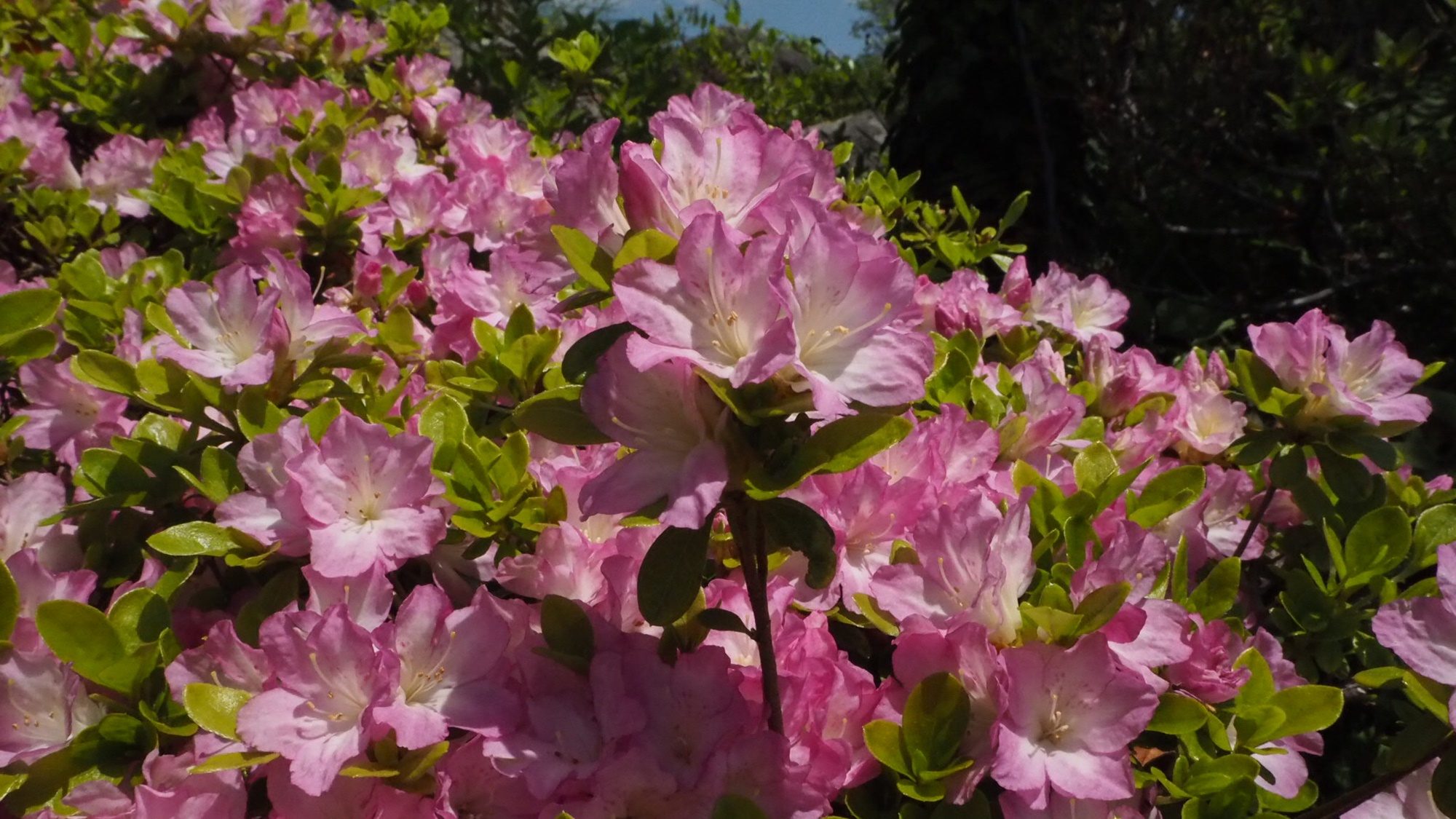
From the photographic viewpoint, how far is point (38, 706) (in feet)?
3.04

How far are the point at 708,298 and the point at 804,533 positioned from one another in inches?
8.1

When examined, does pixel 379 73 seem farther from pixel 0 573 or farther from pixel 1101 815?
pixel 1101 815

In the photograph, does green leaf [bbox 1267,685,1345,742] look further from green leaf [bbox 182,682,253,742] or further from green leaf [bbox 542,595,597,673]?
green leaf [bbox 182,682,253,742]

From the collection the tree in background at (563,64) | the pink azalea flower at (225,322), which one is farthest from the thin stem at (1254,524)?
the tree in background at (563,64)

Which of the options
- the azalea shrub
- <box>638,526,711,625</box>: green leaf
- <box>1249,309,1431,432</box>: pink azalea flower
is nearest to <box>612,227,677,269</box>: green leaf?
the azalea shrub

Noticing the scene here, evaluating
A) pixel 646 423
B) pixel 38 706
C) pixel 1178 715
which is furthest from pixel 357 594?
pixel 1178 715

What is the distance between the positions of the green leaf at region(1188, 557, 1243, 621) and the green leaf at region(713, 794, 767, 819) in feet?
1.95

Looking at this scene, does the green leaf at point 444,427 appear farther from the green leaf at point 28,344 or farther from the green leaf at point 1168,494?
the green leaf at point 1168,494

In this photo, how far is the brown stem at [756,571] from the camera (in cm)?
77

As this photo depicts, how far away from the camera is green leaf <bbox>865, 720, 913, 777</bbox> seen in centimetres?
85

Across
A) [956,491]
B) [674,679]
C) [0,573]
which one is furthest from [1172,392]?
[0,573]

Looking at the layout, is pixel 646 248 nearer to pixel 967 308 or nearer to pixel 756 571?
pixel 756 571

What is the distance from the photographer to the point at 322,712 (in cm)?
87

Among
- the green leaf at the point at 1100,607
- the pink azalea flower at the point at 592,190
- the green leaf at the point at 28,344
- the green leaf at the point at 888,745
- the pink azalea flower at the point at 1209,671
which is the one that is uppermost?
the pink azalea flower at the point at 592,190
